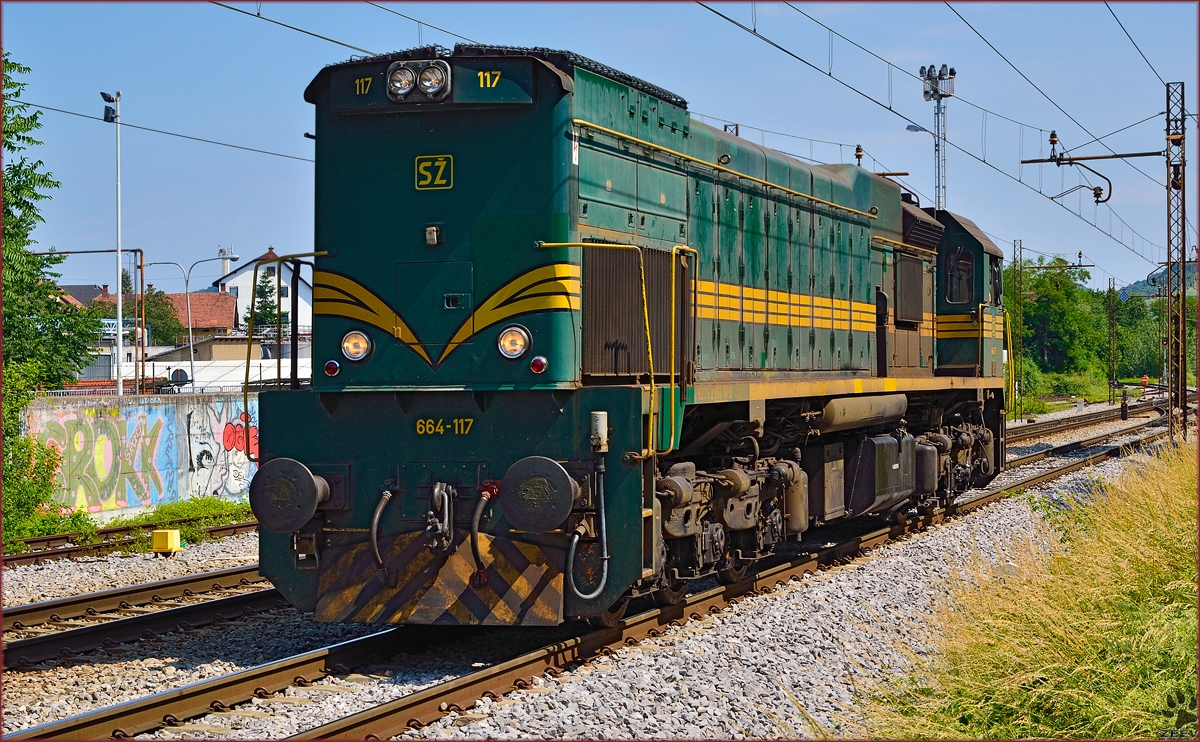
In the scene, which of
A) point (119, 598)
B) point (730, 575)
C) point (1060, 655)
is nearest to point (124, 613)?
point (119, 598)

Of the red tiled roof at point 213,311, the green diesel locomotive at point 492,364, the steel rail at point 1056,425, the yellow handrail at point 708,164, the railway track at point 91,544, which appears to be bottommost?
the railway track at point 91,544

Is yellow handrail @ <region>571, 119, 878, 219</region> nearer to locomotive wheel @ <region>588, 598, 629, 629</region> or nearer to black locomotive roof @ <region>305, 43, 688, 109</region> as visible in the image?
black locomotive roof @ <region>305, 43, 688, 109</region>

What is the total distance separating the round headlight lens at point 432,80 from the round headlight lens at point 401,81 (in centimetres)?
6

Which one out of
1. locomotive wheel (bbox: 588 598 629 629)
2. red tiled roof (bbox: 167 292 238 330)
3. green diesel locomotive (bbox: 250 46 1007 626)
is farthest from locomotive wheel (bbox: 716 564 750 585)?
red tiled roof (bbox: 167 292 238 330)

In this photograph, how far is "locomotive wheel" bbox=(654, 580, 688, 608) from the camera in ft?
26.2

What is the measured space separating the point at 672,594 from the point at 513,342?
2259 mm

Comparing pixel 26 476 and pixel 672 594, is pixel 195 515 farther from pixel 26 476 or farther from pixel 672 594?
pixel 672 594

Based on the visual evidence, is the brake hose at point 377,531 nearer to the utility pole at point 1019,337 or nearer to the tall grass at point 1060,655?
the tall grass at point 1060,655

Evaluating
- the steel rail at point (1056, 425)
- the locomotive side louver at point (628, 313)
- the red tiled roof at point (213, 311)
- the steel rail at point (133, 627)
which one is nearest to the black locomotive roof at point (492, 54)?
the locomotive side louver at point (628, 313)

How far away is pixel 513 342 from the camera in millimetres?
7082

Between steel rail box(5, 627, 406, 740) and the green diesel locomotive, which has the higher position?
the green diesel locomotive

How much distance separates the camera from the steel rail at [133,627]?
7.16 meters

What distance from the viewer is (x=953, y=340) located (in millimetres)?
14781

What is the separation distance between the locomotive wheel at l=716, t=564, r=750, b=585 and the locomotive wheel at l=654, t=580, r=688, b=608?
0.68 m
